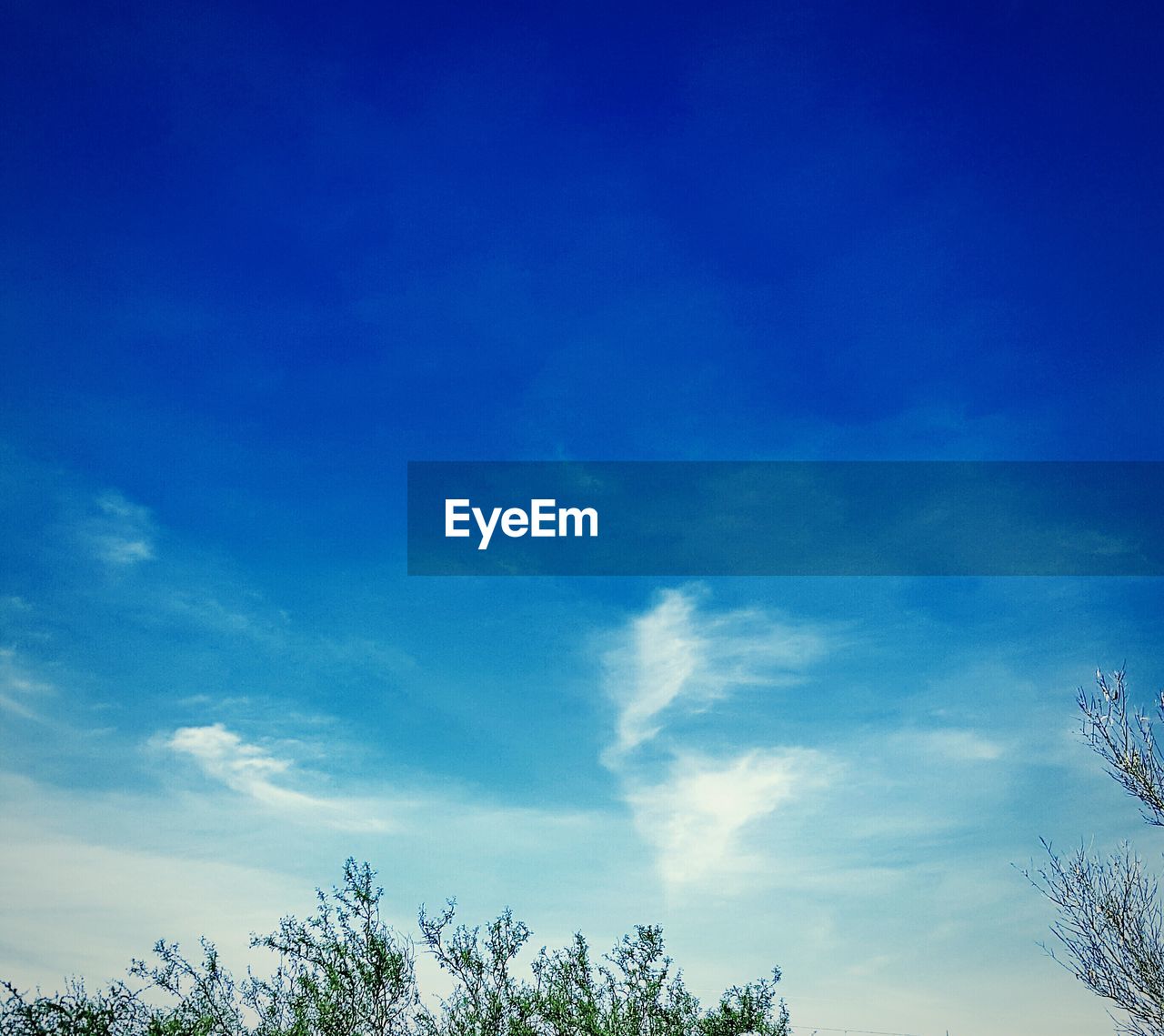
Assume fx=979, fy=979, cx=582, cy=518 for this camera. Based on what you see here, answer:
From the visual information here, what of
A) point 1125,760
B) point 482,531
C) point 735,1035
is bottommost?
point 735,1035

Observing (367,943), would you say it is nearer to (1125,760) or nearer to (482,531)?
(482,531)

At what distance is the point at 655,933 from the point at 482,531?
30.7 feet

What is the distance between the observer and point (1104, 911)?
57.1ft

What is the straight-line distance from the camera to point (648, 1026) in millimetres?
18422

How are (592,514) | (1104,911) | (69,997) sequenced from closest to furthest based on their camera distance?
(69,997) → (592,514) → (1104,911)

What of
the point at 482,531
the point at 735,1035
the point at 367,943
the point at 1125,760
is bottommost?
the point at 735,1035

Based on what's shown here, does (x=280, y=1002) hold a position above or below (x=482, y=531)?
below

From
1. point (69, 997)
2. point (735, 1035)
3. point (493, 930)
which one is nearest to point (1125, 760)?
point (735, 1035)

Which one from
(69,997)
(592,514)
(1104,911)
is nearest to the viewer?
(69,997)

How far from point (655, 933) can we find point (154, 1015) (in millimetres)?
9782

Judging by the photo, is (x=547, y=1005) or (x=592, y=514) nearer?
(x=592, y=514)

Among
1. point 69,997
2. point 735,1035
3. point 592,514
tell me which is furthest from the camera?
point 735,1035

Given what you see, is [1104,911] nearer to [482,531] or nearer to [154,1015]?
[482,531]

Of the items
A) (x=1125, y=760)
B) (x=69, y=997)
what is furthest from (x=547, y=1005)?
(x=1125, y=760)
